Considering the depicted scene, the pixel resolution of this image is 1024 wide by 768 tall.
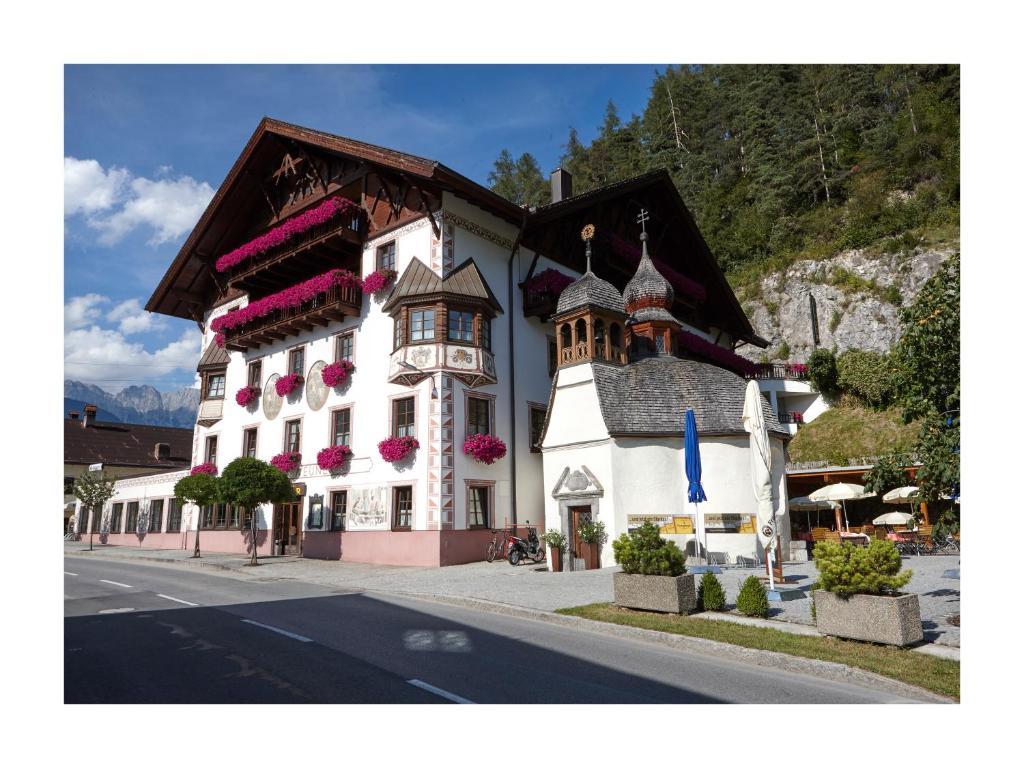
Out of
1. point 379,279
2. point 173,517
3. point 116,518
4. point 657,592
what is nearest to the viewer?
point 657,592

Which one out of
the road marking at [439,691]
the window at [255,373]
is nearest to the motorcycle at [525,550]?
the road marking at [439,691]

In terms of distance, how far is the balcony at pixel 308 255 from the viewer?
24.9m

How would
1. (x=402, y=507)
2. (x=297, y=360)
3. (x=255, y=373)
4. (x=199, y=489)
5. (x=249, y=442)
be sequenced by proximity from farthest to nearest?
1. (x=255, y=373)
2. (x=249, y=442)
3. (x=297, y=360)
4. (x=199, y=489)
5. (x=402, y=507)

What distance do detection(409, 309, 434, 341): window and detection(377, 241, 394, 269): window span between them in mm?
2935

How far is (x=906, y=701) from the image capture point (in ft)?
21.8

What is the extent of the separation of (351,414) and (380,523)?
418 cm

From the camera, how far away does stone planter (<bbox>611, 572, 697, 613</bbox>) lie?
418 inches

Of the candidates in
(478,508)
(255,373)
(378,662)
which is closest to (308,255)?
(255,373)

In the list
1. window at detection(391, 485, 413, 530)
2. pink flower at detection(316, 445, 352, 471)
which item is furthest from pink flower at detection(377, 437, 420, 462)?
pink flower at detection(316, 445, 352, 471)

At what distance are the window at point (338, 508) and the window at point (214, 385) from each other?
10272 millimetres

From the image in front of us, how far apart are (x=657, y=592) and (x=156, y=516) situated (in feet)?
97.7

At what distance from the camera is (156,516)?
33.4 metres

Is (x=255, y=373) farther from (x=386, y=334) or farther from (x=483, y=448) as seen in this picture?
(x=483, y=448)

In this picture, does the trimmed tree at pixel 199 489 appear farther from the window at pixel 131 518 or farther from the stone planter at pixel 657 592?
the stone planter at pixel 657 592
